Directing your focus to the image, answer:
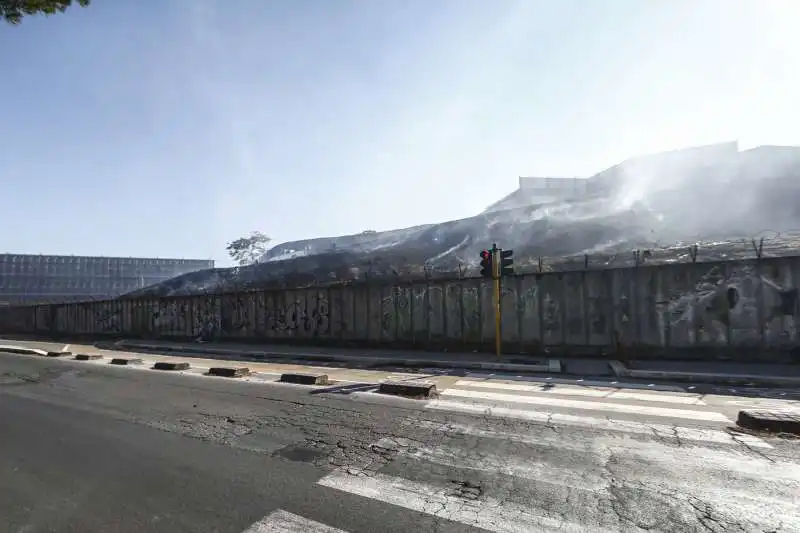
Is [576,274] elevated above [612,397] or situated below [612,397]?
above

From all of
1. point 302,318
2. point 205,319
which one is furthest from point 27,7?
point 205,319

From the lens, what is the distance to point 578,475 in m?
4.21

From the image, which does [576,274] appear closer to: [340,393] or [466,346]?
[466,346]

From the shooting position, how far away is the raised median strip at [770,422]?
212 inches

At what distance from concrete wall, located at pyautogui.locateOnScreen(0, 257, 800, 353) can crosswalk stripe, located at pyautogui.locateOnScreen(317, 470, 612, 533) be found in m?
11.2

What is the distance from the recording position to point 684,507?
3545mm

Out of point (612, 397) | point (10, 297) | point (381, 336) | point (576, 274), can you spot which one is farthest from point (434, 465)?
point (10, 297)

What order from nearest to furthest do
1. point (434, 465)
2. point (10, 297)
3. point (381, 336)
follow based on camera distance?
Result: point (434, 465) < point (381, 336) < point (10, 297)

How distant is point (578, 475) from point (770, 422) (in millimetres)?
3108

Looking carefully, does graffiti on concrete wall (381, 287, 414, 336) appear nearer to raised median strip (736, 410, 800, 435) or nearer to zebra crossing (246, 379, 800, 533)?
zebra crossing (246, 379, 800, 533)

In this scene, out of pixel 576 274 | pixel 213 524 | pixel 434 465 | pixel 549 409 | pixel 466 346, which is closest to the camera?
pixel 213 524

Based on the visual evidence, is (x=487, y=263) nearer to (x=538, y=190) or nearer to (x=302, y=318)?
(x=302, y=318)

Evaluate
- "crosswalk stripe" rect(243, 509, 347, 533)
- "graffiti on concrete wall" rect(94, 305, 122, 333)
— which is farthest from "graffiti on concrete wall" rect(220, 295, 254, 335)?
"crosswalk stripe" rect(243, 509, 347, 533)

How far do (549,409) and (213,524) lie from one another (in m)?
4.99
